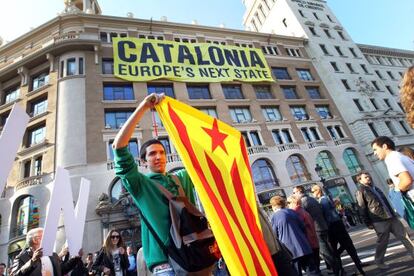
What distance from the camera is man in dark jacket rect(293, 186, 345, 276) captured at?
4.92 m

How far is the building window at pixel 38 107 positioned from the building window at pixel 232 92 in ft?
48.8

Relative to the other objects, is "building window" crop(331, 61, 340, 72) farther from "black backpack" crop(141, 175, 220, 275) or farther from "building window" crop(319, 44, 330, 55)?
"black backpack" crop(141, 175, 220, 275)

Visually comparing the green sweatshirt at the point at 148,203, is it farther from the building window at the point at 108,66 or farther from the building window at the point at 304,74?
the building window at the point at 304,74

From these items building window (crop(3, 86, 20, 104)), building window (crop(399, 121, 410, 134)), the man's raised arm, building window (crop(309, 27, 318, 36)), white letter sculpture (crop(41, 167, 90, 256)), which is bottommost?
the man's raised arm

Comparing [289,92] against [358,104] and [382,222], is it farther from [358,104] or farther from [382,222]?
[382,222]

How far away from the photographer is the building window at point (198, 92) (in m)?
22.1

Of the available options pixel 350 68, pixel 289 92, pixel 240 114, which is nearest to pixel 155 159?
pixel 240 114

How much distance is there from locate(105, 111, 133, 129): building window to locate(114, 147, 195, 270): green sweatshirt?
56.4ft

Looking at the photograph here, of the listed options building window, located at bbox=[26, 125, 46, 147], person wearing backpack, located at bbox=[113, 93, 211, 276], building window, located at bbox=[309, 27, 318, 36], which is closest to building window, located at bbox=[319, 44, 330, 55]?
building window, located at bbox=[309, 27, 318, 36]

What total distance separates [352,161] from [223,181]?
26.1 m

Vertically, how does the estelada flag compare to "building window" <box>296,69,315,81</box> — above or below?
below

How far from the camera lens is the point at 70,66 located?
20.0 meters

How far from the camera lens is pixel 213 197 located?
1957 mm

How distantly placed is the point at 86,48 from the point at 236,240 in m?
22.6
